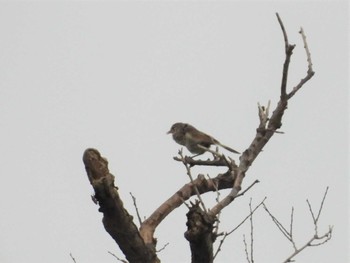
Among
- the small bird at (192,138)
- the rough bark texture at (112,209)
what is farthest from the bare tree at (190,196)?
the small bird at (192,138)

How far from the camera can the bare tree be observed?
3.27m

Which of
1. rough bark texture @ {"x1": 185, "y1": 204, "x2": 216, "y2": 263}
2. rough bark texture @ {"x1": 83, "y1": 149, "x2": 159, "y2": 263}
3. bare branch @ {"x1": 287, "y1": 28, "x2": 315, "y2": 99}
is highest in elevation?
bare branch @ {"x1": 287, "y1": 28, "x2": 315, "y2": 99}

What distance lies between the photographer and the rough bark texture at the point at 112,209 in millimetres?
3299

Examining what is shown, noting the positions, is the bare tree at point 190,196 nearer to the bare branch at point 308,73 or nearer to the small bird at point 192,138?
the bare branch at point 308,73

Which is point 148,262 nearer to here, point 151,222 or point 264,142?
point 151,222

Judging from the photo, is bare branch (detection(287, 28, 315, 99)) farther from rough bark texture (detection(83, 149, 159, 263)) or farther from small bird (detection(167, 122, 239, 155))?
rough bark texture (detection(83, 149, 159, 263))

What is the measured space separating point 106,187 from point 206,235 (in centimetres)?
73

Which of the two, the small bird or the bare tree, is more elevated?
the small bird

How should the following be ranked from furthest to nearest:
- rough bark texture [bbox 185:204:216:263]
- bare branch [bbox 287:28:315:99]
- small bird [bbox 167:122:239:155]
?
small bird [bbox 167:122:239:155] → bare branch [bbox 287:28:315:99] → rough bark texture [bbox 185:204:216:263]

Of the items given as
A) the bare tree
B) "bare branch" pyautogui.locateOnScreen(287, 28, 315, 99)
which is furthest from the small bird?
"bare branch" pyautogui.locateOnScreen(287, 28, 315, 99)

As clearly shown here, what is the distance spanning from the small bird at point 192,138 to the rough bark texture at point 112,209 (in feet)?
4.36

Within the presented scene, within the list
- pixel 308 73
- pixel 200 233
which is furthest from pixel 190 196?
pixel 308 73

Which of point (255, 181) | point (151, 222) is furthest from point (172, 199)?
point (255, 181)

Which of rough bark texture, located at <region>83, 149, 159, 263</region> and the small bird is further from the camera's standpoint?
the small bird
